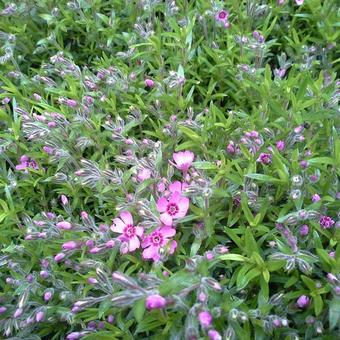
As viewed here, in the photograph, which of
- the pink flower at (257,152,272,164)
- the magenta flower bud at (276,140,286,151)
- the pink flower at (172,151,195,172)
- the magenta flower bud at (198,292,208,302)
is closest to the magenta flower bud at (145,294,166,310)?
the magenta flower bud at (198,292,208,302)

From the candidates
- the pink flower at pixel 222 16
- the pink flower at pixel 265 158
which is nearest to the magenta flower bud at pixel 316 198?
the pink flower at pixel 265 158

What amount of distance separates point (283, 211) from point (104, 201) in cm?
103

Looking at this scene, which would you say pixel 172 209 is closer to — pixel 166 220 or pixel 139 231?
pixel 166 220

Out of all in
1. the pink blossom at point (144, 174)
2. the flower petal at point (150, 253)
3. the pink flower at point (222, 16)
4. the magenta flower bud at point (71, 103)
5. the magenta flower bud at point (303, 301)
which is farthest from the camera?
the pink flower at point (222, 16)

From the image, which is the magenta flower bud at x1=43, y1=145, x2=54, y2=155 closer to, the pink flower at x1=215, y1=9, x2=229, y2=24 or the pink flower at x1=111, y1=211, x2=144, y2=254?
the pink flower at x1=111, y1=211, x2=144, y2=254

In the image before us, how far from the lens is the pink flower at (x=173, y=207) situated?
247 cm

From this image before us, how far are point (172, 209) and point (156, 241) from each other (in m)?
0.18

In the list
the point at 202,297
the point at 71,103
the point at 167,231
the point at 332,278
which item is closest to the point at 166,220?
the point at 167,231

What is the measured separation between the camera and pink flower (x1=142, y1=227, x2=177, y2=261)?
96.0 inches

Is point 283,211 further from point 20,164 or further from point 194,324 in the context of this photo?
point 20,164

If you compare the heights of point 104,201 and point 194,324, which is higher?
point 194,324

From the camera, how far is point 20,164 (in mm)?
3092

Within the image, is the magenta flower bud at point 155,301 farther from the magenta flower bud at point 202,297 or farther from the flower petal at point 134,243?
the flower petal at point 134,243

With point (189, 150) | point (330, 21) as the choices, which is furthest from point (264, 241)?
point (330, 21)
